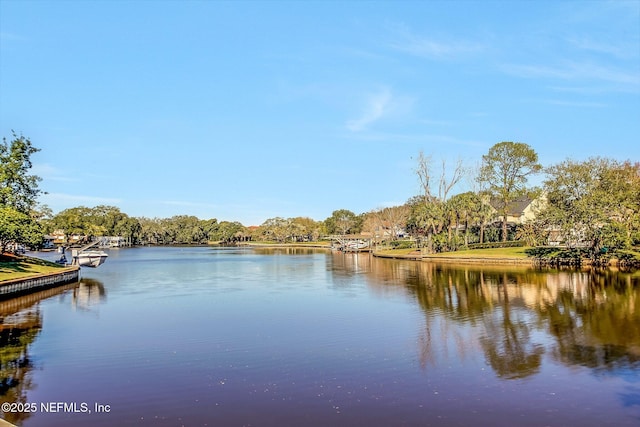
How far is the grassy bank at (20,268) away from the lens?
109 feet

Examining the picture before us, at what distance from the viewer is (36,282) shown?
34.3 m

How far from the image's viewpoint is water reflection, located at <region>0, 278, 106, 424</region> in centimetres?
1228

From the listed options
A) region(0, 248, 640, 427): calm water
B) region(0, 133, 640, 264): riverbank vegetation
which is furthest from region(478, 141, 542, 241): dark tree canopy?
region(0, 248, 640, 427): calm water

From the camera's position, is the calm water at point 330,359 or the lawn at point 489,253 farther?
the lawn at point 489,253

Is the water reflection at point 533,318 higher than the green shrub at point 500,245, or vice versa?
the green shrub at point 500,245

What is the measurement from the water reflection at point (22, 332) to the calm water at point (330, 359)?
8cm

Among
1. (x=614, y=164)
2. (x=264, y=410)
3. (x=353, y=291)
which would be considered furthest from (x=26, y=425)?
(x=614, y=164)

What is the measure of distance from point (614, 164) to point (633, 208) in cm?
706

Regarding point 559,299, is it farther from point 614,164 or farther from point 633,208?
point 614,164

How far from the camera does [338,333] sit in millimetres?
19328

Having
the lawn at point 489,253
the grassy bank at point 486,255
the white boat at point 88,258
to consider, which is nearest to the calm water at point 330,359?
the white boat at point 88,258

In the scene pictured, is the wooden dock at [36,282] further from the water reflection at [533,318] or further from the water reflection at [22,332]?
the water reflection at [533,318]

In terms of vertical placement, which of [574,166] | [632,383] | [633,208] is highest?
[574,166]

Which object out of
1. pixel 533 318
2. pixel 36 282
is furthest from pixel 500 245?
pixel 36 282
